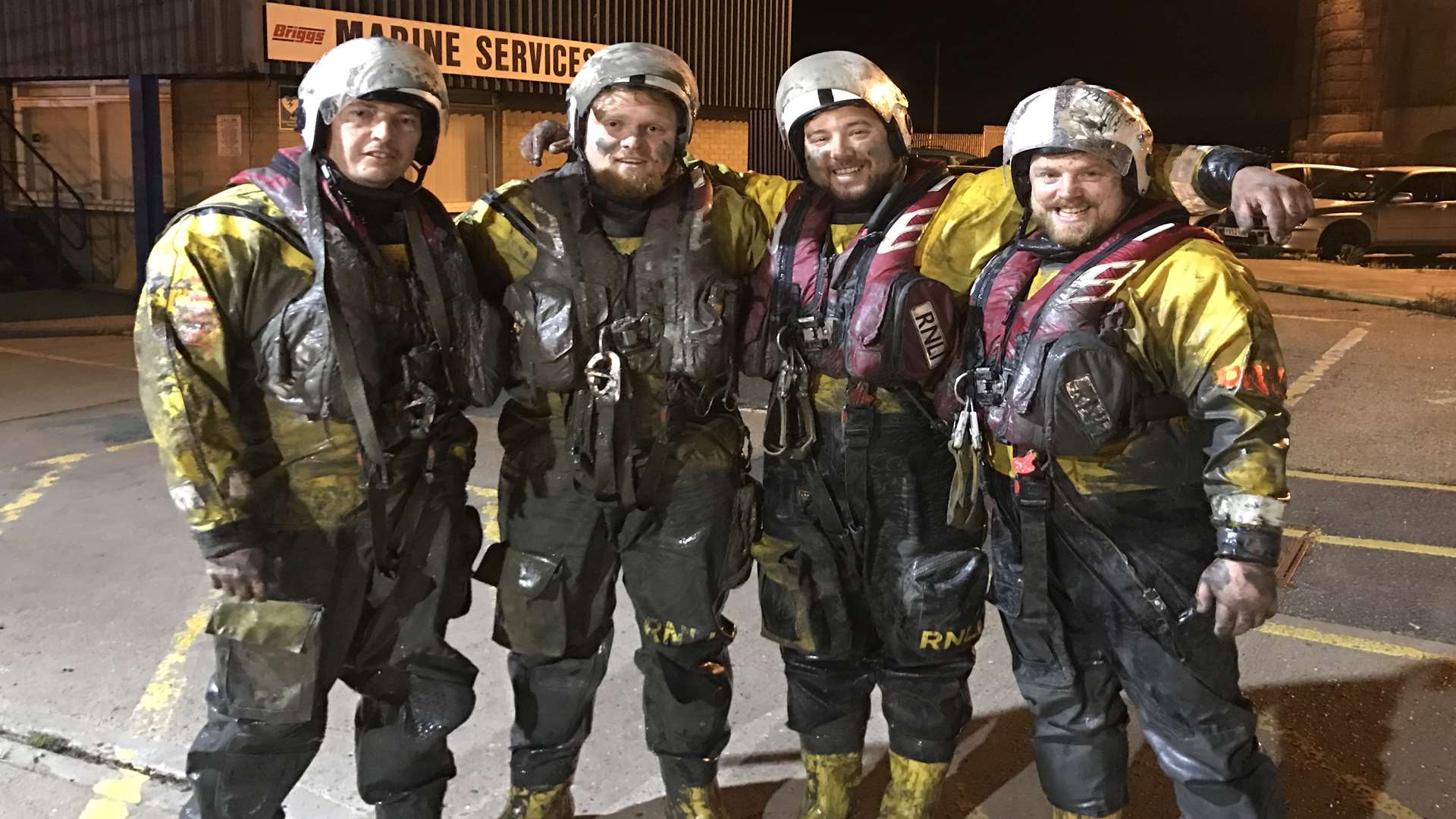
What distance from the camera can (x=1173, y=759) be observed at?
256cm

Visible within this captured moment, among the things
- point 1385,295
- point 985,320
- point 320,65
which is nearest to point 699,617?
point 985,320

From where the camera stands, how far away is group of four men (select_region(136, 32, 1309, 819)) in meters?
2.48

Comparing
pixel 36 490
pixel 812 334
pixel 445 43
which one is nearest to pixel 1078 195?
pixel 812 334

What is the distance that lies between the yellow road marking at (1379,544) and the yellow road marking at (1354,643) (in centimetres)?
115

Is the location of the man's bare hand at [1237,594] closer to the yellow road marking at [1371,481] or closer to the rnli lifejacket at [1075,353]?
the rnli lifejacket at [1075,353]

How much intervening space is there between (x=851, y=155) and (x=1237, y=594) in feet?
4.39

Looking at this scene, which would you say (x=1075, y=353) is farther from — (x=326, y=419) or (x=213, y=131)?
(x=213, y=131)

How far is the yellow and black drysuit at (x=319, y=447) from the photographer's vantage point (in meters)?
2.48

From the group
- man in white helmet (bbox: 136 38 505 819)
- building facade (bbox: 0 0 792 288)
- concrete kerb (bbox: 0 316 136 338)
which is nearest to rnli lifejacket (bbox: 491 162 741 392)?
man in white helmet (bbox: 136 38 505 819)

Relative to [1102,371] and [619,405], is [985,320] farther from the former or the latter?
[619,405]

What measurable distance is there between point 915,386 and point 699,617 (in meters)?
0.80

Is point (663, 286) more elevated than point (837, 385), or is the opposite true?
point (663, 286)

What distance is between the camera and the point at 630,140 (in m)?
2.91

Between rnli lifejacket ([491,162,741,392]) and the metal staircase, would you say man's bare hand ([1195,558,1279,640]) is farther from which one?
the metal staircase
